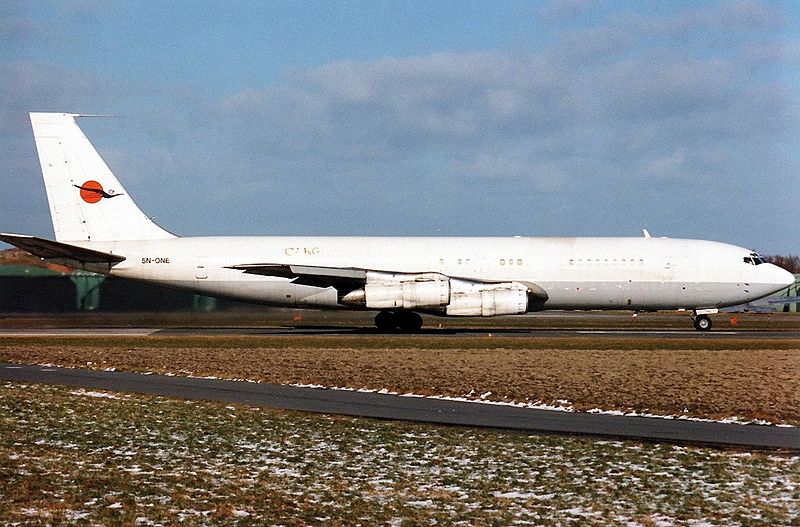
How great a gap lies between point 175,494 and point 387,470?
247cm

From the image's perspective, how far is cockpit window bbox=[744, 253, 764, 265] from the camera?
4048 centimetres

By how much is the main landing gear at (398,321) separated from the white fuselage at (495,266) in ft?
6.39

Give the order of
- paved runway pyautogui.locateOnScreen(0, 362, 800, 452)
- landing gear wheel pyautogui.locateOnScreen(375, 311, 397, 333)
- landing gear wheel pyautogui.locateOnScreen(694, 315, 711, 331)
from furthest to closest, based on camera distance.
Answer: landing gear wheel pyautogui.locateOnScreen(694, 315, 711, 331)
landing gear wheel pyautogui.locateOnScreen(375, 311, 397, 333)
paved runway pyautogui.locateOnScreen(0, 362, 800, 452)

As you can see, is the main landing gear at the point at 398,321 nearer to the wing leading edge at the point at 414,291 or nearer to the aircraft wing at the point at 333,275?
the aircraft wing at the point at 333,275

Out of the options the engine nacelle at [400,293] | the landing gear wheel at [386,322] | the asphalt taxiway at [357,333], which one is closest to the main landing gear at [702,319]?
the asphalt taxiway at [357,333]

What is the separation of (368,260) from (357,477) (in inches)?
1166

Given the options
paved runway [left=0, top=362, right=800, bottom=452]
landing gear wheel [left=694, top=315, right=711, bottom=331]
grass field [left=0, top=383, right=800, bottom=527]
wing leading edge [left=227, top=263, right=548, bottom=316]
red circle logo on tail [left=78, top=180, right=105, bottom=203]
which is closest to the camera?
grass field [left=0, top=383, right=800, bottom=527]

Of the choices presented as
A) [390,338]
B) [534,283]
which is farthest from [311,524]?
[534,283]

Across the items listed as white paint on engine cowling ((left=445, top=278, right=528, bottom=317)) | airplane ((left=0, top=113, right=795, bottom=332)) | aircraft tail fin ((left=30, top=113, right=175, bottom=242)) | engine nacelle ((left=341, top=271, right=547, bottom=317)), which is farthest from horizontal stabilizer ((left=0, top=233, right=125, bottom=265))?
white paint on engine cowling ((left=445, top=278, right=528, bottom=317))

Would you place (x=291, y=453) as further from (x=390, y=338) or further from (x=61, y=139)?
(x=61, y=139)

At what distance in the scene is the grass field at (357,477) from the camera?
8.39 meters

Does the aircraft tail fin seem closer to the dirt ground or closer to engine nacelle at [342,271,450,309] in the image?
the dirt ground

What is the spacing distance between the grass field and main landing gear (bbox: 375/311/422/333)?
83.4 feet

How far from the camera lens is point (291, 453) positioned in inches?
457
